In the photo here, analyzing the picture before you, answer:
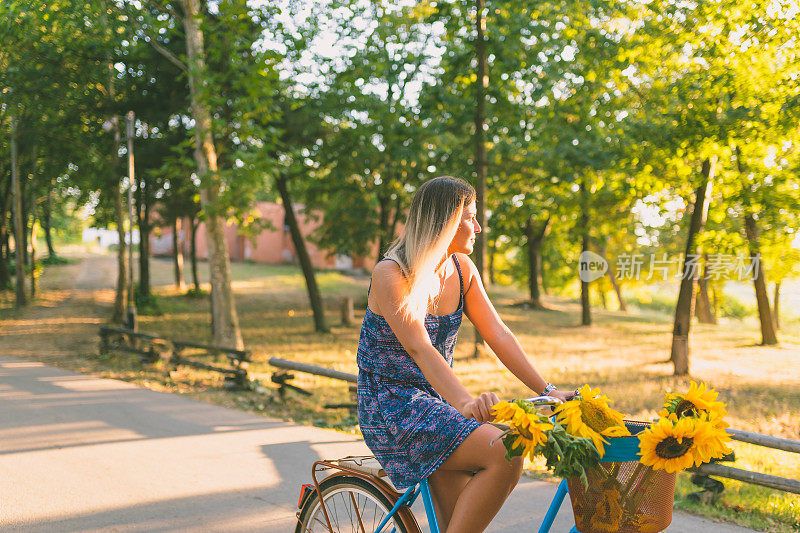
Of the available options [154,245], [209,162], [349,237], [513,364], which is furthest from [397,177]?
[154,245]

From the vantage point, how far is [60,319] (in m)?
22.9

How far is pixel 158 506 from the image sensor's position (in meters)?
5.12

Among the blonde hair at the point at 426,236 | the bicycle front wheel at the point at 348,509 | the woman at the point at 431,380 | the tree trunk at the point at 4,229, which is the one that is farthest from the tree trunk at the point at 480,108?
the tree trunk at the point at 4,229

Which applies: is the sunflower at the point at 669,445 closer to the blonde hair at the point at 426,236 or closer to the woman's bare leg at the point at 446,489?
the woman's bare leg at the point at 446,489

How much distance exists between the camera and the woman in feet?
8.07

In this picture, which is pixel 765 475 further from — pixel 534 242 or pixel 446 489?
pixel 534 242

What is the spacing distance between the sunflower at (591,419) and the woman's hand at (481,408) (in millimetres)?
233

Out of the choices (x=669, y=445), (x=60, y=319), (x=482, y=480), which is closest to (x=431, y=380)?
(x=482, y=480)

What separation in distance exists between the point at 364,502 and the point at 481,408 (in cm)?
88

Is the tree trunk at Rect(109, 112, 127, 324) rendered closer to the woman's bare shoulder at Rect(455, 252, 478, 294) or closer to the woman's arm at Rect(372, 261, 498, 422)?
the woman's bare shoulder at Rect(455, 252, 478, 294)

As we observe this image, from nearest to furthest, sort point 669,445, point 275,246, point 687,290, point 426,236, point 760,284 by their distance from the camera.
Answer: point 669,445 → point 426,236 → point 687,290 → point 760,284 → point 275,246

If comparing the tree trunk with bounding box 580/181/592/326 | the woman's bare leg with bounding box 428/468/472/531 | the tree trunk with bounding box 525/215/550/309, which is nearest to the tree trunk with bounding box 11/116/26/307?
the tree trunk with bounding box 580/181/592/326

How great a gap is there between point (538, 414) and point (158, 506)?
152 inches

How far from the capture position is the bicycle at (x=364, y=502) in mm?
2631
